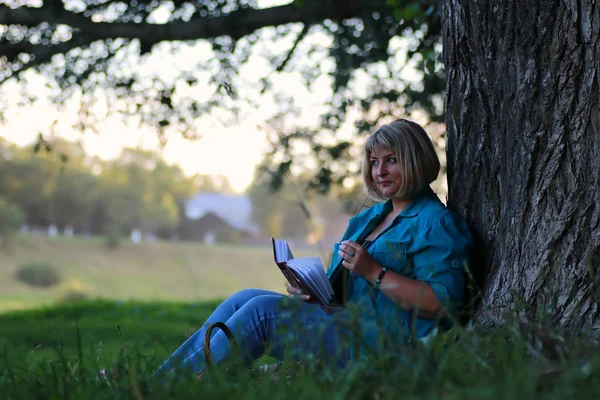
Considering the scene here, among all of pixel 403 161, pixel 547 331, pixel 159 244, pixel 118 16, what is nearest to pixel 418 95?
pixel 118 16

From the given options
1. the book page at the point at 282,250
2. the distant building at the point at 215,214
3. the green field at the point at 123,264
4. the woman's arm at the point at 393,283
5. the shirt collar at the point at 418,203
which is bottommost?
the green field at the point at 123,264

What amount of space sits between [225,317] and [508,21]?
5.94ft

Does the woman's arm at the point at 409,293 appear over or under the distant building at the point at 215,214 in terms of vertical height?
over

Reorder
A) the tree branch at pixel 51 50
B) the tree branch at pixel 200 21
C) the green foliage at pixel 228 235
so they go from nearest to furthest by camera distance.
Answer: the tree branch at pixel 200 21, the tree branch at pixel 51 50, the green foliage at pixel 228 235

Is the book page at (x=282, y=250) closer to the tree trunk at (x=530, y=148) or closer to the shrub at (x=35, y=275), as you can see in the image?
the tree trunk at (x=530, y=148)

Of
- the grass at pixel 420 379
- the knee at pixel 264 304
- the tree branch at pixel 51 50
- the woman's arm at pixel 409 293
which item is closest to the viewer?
the grass at pixel 420 379

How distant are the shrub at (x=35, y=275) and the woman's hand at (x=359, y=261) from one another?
138ft

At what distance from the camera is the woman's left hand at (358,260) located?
9.44 feet

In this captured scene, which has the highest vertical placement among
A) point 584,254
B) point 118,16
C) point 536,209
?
point 118,16

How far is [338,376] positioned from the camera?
1809 millimetres

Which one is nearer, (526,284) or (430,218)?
(526,284)

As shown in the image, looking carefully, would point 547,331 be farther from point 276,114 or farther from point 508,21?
point 276,114

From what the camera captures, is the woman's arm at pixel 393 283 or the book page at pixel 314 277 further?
the book page at pixel 314 277

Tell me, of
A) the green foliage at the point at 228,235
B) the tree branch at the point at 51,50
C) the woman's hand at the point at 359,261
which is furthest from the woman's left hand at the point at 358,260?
the green foliage at the point at 228,235
